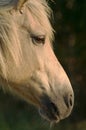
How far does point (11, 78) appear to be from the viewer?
403 cm

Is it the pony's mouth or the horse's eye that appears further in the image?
the pony's mouth

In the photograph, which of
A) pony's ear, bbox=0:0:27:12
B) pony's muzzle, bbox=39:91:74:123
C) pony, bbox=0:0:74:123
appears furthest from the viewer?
pony's muzzle, bbox=39:91:74:123

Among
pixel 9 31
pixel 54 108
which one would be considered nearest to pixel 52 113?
pixel 54 108

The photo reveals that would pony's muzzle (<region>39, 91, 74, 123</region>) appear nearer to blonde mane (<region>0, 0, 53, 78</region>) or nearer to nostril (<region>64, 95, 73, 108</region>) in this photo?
nostril (<region>64, 95, 73, 108</region>)

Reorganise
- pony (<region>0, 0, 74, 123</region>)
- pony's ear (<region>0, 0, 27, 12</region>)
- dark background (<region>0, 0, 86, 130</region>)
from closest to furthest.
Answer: pony's ear (<region>0, 0, 27, 12</region>)
pony (<region>0, 0, 74, 123</region>)
dark background (<region>0, 0, 86, 130</region>)

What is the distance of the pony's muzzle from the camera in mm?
4137

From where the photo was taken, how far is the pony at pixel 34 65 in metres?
3.94

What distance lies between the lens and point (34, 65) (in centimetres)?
407

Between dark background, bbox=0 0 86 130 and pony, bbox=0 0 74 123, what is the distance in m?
3.12

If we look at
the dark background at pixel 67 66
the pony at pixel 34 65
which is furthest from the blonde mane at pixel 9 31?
the dark background at pixel 67 66

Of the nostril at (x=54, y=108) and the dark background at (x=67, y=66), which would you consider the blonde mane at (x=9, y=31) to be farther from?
the dark background at (x=67, y=66)

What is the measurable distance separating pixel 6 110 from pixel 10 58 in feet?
14.6

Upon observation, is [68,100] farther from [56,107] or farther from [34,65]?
[34,65]

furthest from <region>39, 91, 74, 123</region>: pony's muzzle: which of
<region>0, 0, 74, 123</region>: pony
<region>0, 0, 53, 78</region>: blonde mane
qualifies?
<region>0, 0, 53, 78</region>: blonde mane
